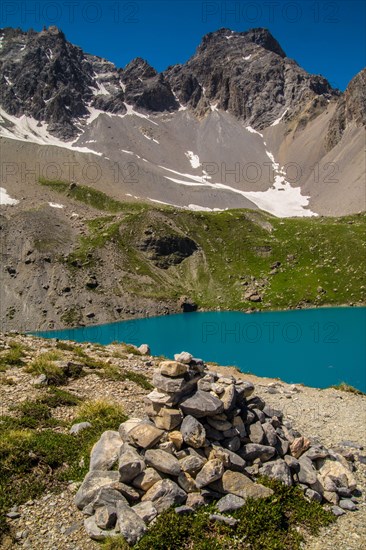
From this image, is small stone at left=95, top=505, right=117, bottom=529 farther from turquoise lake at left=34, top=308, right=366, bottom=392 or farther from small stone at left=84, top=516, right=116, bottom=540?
turquoise lake at left=34, top=308, right=366, bottom=392

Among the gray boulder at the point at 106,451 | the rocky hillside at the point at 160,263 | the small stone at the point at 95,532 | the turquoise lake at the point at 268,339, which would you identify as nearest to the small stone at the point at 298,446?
the gray boulder at the point at 106,451

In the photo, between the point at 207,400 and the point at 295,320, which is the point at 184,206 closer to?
the point at 295,320

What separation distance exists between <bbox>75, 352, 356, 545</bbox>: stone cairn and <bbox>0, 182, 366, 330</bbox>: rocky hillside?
80.4 metres

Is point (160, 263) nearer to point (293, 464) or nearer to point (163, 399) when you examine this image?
point (163, 399)

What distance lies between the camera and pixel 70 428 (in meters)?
15.1

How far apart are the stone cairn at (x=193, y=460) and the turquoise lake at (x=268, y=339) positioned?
84.7 feet

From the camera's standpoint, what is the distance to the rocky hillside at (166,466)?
35.2 ft

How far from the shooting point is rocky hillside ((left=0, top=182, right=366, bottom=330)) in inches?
3797

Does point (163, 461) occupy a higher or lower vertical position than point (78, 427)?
higher

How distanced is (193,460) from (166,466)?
3.08 feet

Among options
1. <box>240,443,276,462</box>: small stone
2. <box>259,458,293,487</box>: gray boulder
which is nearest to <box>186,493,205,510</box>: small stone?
<box>240,443,276,462</box>: small stone

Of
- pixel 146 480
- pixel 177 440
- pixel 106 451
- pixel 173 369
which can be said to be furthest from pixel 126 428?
pixel 173 369

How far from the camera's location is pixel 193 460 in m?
12.2

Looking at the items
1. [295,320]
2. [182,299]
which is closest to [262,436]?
[295,320]
